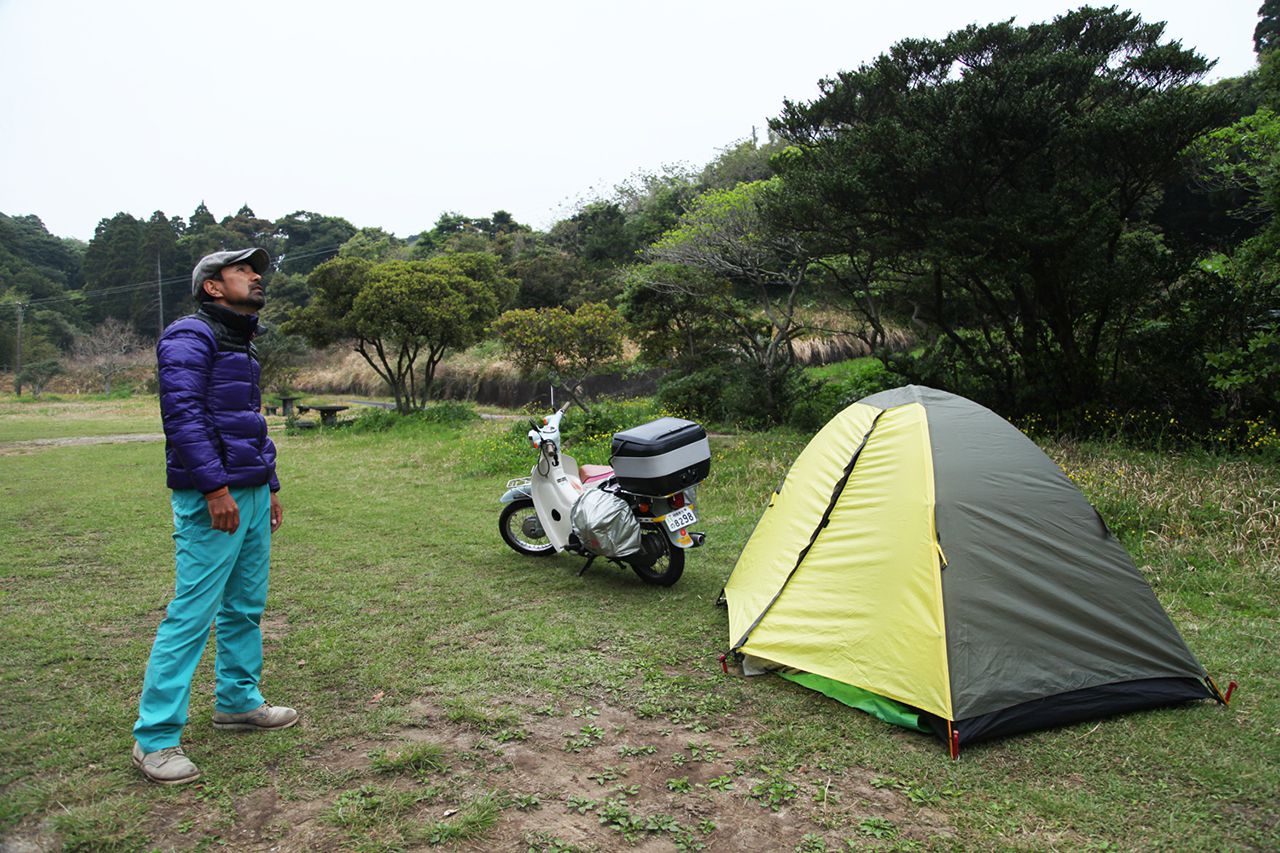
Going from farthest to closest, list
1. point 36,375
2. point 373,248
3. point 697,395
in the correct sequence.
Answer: point 373,248 → point 36,375 → point 697,395

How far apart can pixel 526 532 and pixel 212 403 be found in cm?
317

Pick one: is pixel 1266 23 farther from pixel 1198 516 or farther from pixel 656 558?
pixel 656 558

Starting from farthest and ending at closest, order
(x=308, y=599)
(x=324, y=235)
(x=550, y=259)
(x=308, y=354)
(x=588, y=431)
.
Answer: (x=324, y=235)
(x=308, y=354)
(x=550, y=259)
(x=588, y=431)
(x=308, y=599)

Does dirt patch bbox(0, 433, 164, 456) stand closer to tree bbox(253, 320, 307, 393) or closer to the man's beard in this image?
tree bbox(253, 320, 307, 393)

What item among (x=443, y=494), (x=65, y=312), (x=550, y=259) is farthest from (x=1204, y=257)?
(x=65, y=312)

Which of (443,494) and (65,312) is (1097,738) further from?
(65,312)

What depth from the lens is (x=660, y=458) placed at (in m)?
4.61

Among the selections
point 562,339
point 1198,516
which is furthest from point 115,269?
point 1198,516

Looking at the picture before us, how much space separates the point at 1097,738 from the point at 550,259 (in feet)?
79.1

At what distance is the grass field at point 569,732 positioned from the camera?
2334mm

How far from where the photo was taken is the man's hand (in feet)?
8.61

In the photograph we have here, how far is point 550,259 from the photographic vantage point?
25562mm

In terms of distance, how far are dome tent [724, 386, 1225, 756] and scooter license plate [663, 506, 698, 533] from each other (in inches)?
41.2

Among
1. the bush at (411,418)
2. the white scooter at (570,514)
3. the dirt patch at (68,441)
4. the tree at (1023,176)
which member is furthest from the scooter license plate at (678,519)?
the dirt patch at (68,441)
